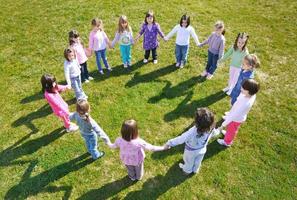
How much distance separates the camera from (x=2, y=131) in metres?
8.98

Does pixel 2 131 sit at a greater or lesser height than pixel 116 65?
lesser

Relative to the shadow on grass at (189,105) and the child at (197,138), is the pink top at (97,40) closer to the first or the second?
the shadow on grass at (189,105)

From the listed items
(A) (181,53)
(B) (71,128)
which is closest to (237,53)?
(A) (181,53)

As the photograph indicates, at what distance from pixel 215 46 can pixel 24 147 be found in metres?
5.81

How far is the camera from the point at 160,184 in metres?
7.74

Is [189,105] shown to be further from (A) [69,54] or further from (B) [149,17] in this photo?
(A) [69,54]

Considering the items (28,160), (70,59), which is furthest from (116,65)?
(28,160)

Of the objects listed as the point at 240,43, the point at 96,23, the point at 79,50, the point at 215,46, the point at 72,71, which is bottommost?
the point at 72,71

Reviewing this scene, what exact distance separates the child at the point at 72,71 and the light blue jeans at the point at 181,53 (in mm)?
3155

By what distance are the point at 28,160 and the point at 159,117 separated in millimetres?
3523

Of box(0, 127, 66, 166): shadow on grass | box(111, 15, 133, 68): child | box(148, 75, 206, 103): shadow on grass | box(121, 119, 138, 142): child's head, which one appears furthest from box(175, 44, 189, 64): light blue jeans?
box(121, 119, 138, 142): child's head

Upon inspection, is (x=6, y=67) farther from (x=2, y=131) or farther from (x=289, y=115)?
(x=289, y=115)

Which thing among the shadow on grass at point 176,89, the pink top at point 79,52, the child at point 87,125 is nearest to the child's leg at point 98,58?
the pink top at point 79,52

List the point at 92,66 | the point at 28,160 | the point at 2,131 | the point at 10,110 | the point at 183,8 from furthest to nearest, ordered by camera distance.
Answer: the point at 183,8, the point at 92,66, the point at 10,110, the point at 2,131, the point at 28,160
